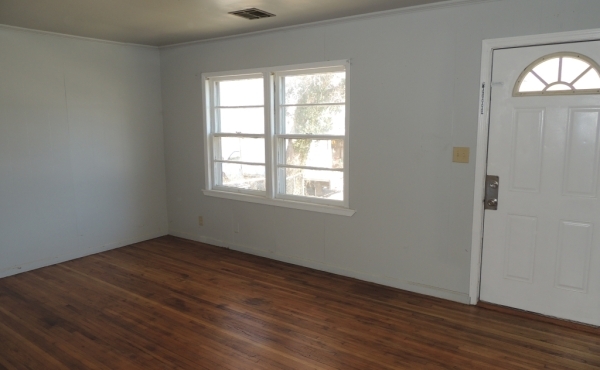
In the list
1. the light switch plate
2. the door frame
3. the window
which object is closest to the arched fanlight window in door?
the door frame

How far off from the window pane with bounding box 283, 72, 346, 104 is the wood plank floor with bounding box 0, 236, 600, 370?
1.76 meters

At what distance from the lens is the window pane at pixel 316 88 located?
4059 millimetres

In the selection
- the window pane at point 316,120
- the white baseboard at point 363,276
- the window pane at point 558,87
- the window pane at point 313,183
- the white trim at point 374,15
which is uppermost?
the white trim at point 374,15

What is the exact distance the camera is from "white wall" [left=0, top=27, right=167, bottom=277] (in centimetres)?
419

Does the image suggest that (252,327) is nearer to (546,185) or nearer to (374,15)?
(546,185)

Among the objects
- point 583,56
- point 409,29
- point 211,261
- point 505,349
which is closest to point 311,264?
point 211,261

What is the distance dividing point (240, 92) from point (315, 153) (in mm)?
1242

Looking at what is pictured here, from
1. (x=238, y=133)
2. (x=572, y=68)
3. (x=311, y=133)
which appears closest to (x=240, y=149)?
(x=238, y=133)

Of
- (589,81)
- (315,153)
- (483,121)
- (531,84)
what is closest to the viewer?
(589,81)

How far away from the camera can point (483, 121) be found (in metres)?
3.29

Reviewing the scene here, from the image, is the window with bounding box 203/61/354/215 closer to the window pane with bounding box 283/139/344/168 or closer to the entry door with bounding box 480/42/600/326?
the window pane with bounding box 283/139/344/168

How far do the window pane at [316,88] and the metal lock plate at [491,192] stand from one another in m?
1.50

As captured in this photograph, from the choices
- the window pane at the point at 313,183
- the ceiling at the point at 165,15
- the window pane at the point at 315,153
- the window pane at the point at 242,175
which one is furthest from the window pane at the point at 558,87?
the window pane at the point at 242,175

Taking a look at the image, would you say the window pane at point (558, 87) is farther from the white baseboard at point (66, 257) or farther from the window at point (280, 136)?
the white baseboard at point (66, 257)
